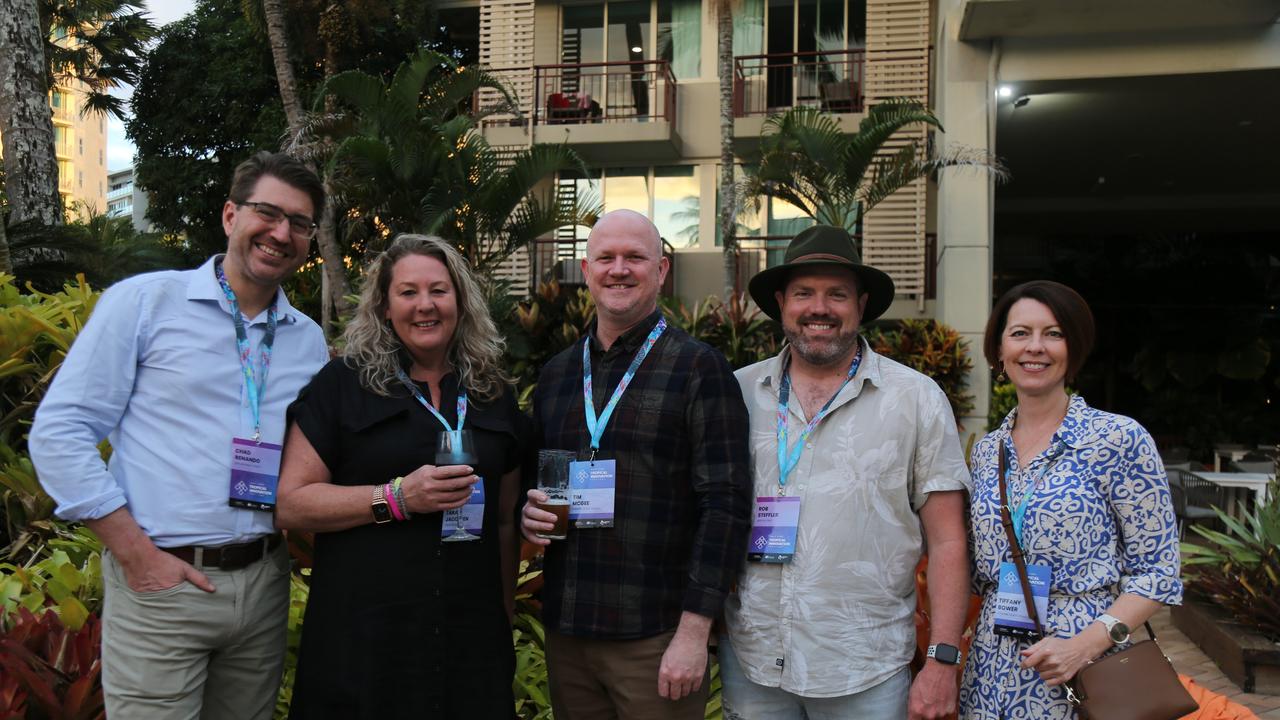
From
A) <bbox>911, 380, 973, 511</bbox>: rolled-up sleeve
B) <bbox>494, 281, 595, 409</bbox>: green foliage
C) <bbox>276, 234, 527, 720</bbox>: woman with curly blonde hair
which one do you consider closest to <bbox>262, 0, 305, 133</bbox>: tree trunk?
<bbox>494, 281, 595, 409</bbox>: green foliage

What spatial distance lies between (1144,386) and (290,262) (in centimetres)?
1746

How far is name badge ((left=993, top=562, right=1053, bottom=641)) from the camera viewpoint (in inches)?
90.5

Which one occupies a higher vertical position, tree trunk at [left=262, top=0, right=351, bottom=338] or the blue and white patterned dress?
tree trunk at [left=262, top=0, right=351, bottom=338]

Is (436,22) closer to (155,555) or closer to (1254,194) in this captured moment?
(1254,194)

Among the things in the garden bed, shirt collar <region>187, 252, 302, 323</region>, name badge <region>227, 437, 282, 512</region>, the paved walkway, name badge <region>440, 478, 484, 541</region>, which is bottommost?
the paved walkway

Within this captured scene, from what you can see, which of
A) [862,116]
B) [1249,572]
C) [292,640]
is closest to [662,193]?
[862,116]

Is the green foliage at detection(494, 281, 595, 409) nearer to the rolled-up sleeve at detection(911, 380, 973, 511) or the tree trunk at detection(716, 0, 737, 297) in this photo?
the tree trunk at detection(716, 0, 737, 297)

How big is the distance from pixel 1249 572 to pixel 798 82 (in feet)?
37.6

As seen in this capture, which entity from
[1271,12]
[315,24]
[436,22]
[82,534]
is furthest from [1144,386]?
[82,534]

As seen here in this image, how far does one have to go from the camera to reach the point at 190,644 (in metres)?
2.30

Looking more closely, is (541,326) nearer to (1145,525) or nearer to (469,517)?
(469,517)

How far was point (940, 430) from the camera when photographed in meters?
2.51

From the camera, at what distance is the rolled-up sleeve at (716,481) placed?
2367mm

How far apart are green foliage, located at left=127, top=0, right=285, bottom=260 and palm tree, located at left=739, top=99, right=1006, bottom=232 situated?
35.7 ft
